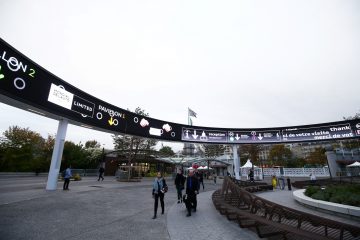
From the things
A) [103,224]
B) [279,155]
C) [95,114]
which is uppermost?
[279,155]

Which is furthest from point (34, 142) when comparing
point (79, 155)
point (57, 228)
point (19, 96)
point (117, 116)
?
point (57, 228)

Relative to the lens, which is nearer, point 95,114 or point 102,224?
point 102,224

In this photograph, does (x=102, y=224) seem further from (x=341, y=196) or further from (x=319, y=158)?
(x=319, y=158)

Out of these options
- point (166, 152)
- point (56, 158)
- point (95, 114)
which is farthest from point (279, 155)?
point (56, 158)

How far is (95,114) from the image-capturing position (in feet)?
58.0

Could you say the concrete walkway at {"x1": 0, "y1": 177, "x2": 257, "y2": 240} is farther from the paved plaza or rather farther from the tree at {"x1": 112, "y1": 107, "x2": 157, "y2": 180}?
the tree at {"x1": 112, "y1": 107, "x2": 157, "y2": 180}

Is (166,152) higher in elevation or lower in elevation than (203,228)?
higher

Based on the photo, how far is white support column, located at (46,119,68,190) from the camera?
45.6 ft

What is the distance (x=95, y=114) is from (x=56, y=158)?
476 centimetres

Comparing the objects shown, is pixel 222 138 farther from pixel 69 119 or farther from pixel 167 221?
pixel 167 221

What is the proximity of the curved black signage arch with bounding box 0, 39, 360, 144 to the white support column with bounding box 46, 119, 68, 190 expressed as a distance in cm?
90

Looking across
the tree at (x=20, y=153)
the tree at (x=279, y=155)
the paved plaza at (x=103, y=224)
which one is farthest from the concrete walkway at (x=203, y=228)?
the tree at (x=279, y=155)

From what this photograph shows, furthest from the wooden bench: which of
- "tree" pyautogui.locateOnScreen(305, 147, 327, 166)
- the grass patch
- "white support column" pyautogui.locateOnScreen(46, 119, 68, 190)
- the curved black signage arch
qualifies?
"tree" pyautogui.locateOnScreen(305, 147, 327, 166)

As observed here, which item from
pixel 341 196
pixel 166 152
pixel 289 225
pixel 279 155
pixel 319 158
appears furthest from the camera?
pixel 279 155
